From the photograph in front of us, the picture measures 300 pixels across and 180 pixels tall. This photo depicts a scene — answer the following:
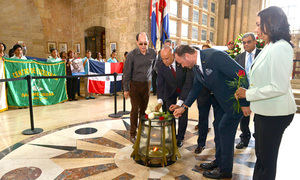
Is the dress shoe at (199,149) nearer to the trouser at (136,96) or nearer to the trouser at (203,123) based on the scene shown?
the trouser at (203,123)

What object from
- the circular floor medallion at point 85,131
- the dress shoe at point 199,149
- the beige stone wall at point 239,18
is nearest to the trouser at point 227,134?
the dress shoe at point 199,149

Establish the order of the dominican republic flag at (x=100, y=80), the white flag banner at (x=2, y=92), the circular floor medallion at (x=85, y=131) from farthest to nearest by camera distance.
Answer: the dominican republic flag at (x=100, y=80) → the white flag banner at (x=2, y=92) → the circular floor medallion at (x=85, y=131)

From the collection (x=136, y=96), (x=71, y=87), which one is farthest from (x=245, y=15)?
(x=136, y=96)

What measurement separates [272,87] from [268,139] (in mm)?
361

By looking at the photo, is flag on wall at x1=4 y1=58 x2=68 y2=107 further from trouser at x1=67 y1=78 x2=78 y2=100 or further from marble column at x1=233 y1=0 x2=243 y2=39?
marble column at x1=233 y1=0 x2=243 y2=39

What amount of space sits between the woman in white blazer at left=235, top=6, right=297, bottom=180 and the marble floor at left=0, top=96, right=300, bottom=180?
908 millimetres

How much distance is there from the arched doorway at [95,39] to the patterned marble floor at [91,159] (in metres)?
7.05

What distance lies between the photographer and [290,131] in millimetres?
3621

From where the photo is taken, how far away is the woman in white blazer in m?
1.20

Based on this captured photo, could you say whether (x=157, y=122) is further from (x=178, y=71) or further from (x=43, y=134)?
(x=43, y=134)

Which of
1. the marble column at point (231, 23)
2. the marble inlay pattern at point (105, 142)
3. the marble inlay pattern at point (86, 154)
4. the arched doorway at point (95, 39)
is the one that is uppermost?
the marble column at point (231, 23)

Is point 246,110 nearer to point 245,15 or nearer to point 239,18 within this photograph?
point 239,18

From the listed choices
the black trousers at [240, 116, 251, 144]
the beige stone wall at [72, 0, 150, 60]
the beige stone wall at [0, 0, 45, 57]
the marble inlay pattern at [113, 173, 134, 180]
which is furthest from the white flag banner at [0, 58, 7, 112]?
the black trousers at [240, 116, 251, 144]

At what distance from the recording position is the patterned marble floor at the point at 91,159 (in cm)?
213
